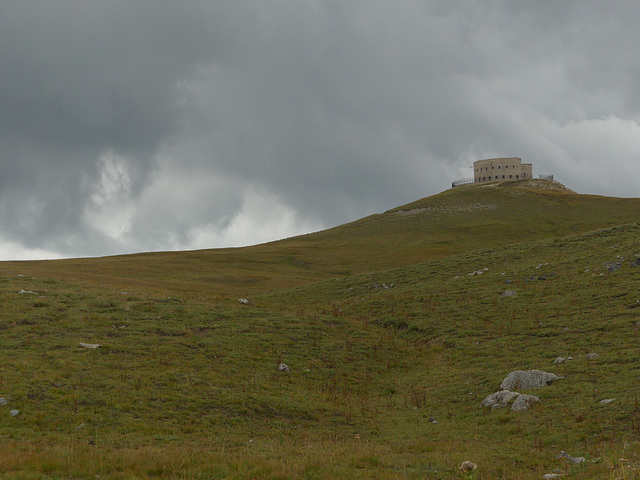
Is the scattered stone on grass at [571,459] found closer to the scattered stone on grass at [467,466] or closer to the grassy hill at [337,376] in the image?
the grassy hill at [337,376]

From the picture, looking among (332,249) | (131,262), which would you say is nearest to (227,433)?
(131,262)

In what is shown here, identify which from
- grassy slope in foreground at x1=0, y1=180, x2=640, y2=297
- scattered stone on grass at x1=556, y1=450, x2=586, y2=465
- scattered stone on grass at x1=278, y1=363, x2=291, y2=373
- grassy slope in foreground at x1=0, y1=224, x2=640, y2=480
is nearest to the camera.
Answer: scattered stone on grass at x1=556, y1=450, x2=586, y2=465

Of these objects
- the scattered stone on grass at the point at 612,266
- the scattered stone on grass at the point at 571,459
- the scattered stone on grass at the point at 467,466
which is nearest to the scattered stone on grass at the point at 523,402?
the scattered stone on grass at the point at 571,459

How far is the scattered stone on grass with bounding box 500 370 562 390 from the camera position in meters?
20.5

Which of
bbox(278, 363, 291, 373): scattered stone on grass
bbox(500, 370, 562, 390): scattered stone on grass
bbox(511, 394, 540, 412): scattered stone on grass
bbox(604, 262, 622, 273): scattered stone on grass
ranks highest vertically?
bbox(604, 262, 622, 273): scattered stone on grass

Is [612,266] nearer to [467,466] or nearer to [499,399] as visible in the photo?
[499,399]

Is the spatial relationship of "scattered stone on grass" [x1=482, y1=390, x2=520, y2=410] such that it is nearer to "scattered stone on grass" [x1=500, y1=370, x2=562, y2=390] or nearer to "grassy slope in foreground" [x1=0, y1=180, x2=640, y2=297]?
"scattered stone on grass" [x1=500, y1=370, x2=562, y2=390]

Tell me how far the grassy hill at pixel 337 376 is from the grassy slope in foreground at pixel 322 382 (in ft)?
0.32

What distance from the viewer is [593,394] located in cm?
1823

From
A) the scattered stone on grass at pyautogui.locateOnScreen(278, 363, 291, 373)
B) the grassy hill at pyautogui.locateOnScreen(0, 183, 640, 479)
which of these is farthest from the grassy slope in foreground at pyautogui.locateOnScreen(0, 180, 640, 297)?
the scattered stone on grass at pyautogui.locateOnScreen(278, 363, 291, 373)

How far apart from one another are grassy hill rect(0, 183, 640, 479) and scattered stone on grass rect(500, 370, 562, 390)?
2.25 ft

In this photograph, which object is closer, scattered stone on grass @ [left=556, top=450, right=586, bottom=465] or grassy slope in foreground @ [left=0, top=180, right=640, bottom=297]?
scattered stone on grass @ [left=556, top=450, right=586, bottom=465]

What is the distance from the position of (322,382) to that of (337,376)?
133cm

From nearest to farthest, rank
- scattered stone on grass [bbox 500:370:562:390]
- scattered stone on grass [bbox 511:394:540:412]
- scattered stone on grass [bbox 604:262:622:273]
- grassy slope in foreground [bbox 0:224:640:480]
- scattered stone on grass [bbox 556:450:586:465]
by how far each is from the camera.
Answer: scattered stone on grass [bbox 556:450:586:465] < grassy slope in foreground [bbox 0:224:640:480] < scattered stone on grass [bbox 511:394:540:412] < scattered stone on grass [bbox 500:370:562:390] < scattered stone on grass [bbox 604:262:622:273]
